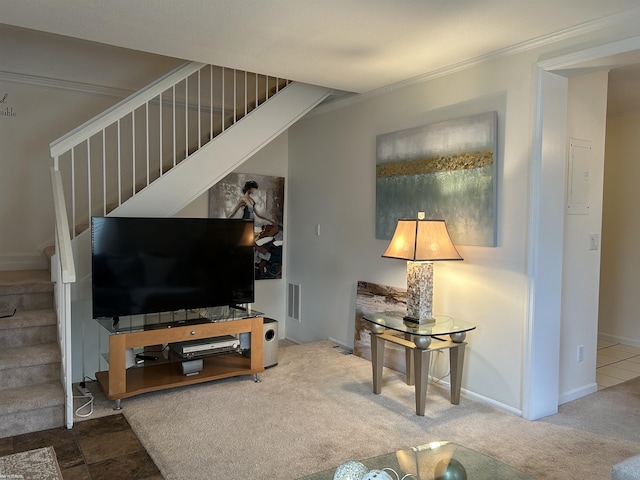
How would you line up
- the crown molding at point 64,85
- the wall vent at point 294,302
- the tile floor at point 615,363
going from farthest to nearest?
the wall vent at point 294,302 < the crown molding at point 64,85 < the tile floor at point 615,363

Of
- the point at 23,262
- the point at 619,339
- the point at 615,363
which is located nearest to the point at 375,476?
the point at 615,363

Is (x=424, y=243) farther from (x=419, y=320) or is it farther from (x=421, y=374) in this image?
(x=421, y=374)

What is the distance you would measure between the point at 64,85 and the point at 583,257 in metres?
4.40

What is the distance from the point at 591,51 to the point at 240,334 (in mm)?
2957

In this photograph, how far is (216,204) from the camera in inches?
197

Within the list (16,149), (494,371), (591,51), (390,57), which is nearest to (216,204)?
(16,149)

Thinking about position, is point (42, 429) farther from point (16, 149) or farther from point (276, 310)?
point (276, 310)

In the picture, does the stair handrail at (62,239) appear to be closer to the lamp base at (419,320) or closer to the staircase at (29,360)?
the staircase at (29,360)

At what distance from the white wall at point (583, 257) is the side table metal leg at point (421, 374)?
107 centimetres

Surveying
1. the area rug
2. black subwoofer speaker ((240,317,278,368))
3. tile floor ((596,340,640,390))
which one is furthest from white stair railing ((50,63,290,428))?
tile floor ((596,340,640,390))

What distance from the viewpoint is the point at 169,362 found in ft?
12.4

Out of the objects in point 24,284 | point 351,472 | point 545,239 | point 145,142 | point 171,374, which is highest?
point 145,142

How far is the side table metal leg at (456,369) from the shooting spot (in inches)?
126

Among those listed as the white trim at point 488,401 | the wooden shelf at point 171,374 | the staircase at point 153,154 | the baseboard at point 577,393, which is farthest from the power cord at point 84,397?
the baseboard at point 577,393
